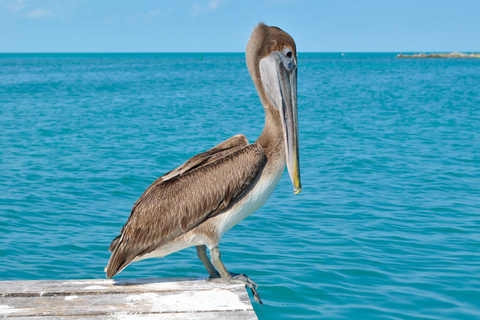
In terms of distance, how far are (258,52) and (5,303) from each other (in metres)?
2.04

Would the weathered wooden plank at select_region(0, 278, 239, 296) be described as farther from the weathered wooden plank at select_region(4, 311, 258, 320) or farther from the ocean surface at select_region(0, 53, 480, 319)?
the ocean surface at select_region(0, 53, 480, 319)

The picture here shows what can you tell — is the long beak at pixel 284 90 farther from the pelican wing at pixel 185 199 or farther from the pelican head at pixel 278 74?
the pelican wing at pixel 185 199

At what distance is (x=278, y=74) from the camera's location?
338 centimetres

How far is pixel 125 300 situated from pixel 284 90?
1524mm

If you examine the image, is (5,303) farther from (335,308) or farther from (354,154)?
(354,154)

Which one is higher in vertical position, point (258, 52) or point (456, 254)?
point (258, 52)

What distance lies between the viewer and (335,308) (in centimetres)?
457

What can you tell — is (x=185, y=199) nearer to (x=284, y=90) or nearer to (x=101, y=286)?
(x=101, y=286)

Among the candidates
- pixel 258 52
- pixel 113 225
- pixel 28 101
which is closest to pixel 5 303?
pixel 258 52

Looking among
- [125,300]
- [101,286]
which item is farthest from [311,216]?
[125,300]

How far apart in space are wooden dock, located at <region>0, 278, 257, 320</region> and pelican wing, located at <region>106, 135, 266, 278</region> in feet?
0.65

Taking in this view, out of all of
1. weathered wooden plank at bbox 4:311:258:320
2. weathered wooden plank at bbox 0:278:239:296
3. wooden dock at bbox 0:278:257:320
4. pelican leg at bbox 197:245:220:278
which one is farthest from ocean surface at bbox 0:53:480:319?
weathered wooden plank at bbox 4:311:258:320

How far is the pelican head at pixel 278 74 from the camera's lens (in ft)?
10.8

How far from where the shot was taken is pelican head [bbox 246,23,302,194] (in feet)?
10.8
